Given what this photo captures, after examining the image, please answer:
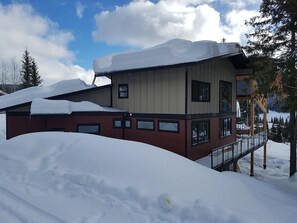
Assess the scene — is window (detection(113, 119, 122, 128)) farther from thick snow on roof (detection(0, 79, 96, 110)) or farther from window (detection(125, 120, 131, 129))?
thick snow on roof (detection(0, 79, 96, 110))

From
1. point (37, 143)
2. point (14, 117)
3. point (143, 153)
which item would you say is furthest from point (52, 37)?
point (143, 153)

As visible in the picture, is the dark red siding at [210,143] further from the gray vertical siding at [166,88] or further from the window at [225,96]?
the window at [225,96]

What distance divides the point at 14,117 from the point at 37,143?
650cm

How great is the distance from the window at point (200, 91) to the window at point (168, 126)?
5.29 feet

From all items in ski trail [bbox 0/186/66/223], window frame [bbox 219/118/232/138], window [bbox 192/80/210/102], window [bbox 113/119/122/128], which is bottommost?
ski trail [bbox 0/186/66/223]

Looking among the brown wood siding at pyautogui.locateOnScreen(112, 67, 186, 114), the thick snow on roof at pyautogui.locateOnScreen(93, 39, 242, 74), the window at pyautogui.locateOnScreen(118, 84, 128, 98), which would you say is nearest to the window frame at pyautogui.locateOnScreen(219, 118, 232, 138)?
the thick snow on roof at pyautogui.locateOnScreen(93, 39, 242, 74)

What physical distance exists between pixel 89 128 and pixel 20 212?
9.05 metres

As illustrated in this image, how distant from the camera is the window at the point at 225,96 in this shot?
15327mm

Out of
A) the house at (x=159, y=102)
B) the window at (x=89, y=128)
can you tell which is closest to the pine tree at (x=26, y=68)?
the house at (x=159, y=102)

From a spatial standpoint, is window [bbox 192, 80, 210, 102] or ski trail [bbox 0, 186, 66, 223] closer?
ski trail [bbox 0, 186, 66, 223]

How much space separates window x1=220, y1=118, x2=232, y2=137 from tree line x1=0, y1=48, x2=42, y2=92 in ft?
97.8

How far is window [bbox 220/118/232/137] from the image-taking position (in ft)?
51.1

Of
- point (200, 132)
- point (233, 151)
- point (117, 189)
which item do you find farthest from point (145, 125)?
point (117, 189)

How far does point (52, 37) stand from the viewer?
76.4 feet
